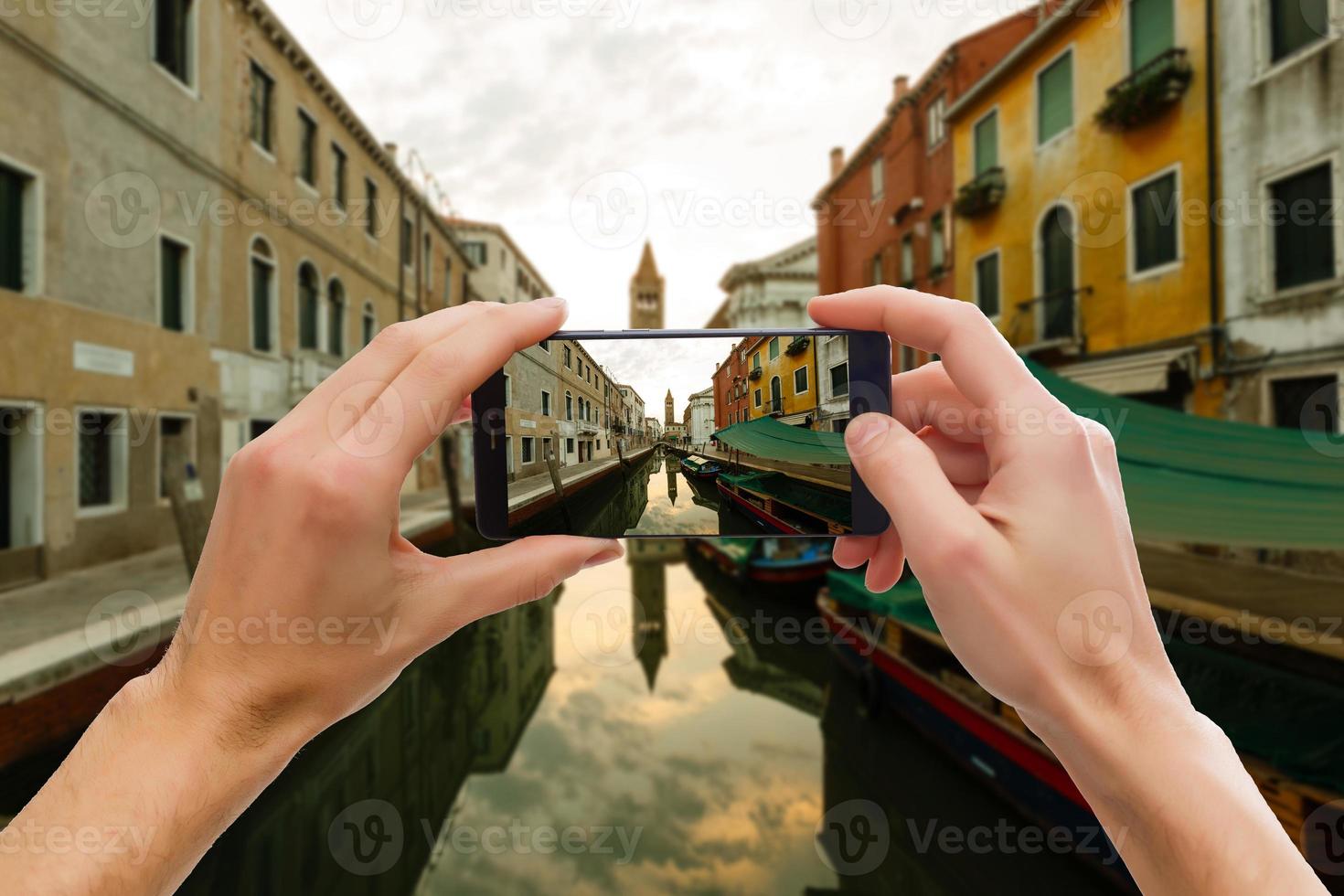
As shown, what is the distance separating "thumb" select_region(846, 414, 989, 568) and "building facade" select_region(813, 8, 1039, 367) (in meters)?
14.2

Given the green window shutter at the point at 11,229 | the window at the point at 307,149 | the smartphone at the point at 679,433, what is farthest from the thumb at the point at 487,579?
the window at the point at 307,149

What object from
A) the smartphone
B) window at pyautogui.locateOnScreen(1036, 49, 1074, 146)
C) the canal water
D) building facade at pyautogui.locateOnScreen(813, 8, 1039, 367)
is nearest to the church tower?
building facade at pyautogui.locateOnScreen(813, 8, 1039, 367)

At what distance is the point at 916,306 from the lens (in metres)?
1.13

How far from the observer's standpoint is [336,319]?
50.8 ft

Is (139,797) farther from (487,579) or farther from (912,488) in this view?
(912,488)

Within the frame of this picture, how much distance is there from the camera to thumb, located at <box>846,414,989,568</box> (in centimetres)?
90

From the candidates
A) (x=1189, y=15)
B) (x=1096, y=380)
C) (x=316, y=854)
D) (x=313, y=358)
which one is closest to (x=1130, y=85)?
(x=1189, y=15)

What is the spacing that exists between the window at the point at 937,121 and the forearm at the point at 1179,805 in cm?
1638

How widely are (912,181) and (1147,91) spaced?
22.7 ft

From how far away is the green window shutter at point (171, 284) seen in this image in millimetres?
9664

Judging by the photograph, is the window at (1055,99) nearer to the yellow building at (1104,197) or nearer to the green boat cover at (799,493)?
the yellow building at (1104,197)

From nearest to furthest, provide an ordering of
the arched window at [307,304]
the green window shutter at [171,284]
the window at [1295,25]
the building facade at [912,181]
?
the window at [1295,25], the green window shutter at [171,284], the arched window at [307,304], the building facade at [912,181]

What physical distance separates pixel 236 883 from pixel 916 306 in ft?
21.9

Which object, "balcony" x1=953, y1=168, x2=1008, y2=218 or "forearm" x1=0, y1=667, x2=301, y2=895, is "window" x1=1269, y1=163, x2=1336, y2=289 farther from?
"forearm" x1=0, y1=667, x2=301, y2=895
